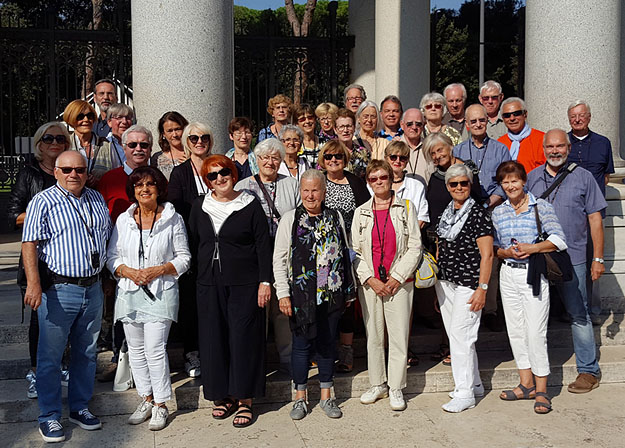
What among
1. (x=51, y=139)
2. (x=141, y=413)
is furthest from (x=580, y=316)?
(x=51, y=139)

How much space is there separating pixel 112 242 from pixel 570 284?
12.7 feet

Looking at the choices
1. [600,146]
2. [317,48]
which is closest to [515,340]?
[600,146]

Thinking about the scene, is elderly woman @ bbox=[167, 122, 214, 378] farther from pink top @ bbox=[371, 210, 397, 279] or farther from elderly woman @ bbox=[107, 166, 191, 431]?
pink top @ bbox=[371, 210, 397, 279]

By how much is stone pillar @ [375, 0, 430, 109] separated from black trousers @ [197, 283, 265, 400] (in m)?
7.25

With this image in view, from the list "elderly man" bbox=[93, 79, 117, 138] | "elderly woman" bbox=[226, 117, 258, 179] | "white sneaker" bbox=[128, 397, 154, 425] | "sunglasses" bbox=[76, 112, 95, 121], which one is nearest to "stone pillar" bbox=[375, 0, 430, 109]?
"elderly man" bbox=[93, 79, 117, 138]

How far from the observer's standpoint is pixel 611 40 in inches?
315

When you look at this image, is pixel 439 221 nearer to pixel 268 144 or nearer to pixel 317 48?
pixel 268 144

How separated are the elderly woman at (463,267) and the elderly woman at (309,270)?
903 millimetres

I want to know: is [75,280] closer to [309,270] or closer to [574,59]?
[309,270]

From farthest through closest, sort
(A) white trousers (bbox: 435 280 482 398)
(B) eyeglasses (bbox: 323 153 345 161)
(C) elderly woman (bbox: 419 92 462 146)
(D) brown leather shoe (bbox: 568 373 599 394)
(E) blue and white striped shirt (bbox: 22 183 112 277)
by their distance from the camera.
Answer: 1. (C) elderly woman (bbox: 419 92 462 146)
2. (D) brown leather shoe (bbox: 568 373 599 394)
3. (B) eyeglasses (bbox: 323 153 345 161)
4. (A) white trousers (bbox: 435 280 482 398)
5. (E) blue and white striped shirt (bbox: 22 183 112 277)

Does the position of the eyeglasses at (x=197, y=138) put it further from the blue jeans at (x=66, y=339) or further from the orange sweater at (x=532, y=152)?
the orange sweater at (x=532, y=152)

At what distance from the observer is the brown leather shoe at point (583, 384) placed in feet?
21.1

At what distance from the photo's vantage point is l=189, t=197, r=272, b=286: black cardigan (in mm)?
5586

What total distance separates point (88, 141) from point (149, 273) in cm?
160
